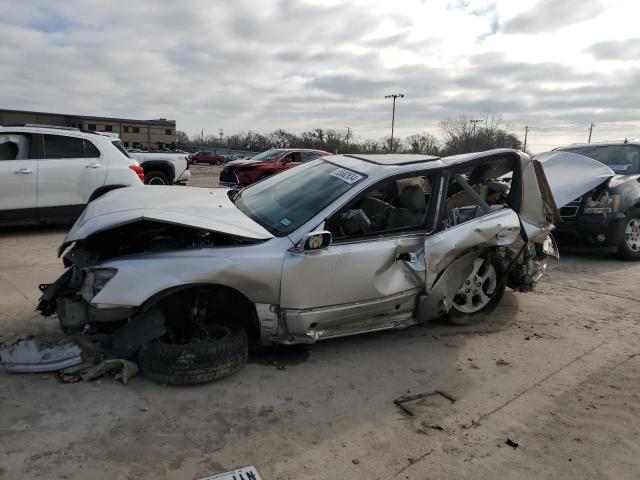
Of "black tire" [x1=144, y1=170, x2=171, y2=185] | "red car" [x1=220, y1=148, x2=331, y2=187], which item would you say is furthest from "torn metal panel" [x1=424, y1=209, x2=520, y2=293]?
"red car" [x1=220, y1=148, x2=331, y2=187]

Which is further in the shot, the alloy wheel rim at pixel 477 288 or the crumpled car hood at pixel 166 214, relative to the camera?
the alloy wheel rim at pixel 477 288

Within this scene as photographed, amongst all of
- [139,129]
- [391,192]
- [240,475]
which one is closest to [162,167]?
[391,192]

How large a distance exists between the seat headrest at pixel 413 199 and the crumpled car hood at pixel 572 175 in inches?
95.6

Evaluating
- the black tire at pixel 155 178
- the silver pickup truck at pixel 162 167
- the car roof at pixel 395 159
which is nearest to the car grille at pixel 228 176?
the silver pickup truck at pixel 162 167

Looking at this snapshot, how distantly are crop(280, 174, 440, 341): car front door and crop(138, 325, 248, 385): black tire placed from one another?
463 millimetres

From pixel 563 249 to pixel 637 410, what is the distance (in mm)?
5560

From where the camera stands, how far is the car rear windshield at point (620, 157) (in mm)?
8102

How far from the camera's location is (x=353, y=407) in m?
3.14

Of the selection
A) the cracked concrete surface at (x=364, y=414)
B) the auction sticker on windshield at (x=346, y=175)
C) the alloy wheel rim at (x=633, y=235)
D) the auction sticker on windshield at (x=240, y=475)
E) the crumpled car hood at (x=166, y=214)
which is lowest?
the auction sticker on windshield at (x=240, y=475)

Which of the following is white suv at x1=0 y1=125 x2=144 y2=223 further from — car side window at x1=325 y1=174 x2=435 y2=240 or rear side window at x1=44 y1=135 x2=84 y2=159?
car side window at x1=325 y1=174 x2=435 y2=240

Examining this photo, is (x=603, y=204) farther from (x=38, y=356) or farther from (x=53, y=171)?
(x=53, y=171)

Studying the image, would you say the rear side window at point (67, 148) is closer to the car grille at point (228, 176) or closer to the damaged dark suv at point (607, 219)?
the damaged dark suv at point (607, 219)

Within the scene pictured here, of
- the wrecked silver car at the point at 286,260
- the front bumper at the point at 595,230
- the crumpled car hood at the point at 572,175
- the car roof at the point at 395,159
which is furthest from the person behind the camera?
the front bumper at the point at 595,230

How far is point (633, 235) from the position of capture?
7453mm
